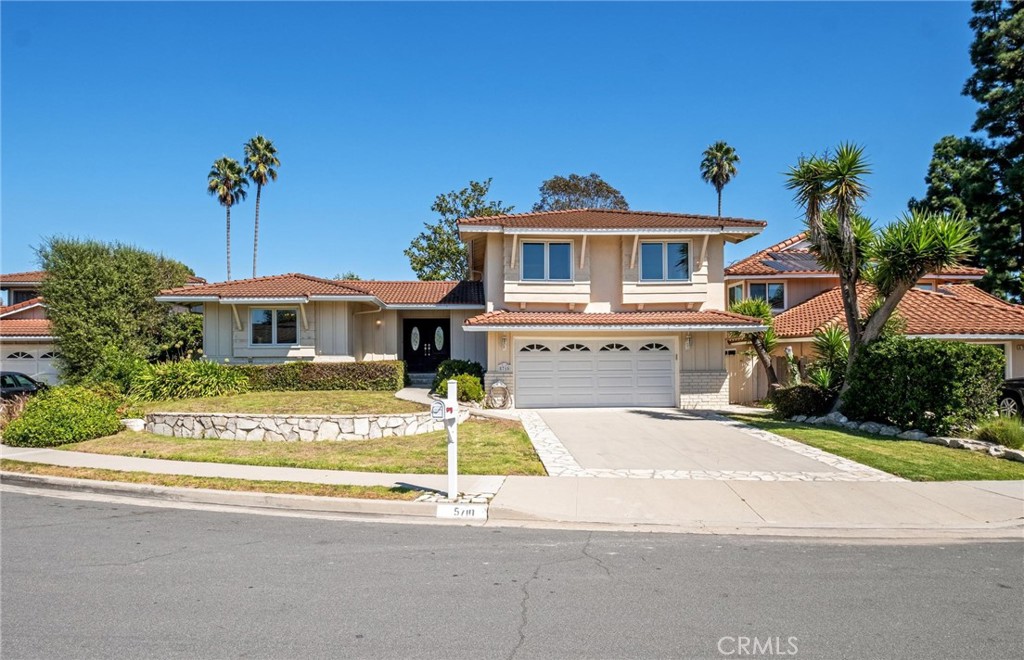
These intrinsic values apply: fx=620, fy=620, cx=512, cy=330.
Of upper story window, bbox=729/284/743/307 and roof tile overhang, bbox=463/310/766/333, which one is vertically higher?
upper story window, bbox=729/284/743/307

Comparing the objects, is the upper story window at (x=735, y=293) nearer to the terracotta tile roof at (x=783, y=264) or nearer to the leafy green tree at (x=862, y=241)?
the terracotta tile roof at (x=783, y=264)

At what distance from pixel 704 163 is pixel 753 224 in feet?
105

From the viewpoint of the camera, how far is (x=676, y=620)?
4699 mm

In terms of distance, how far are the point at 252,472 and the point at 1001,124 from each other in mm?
36090

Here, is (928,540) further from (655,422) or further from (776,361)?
(776,361)

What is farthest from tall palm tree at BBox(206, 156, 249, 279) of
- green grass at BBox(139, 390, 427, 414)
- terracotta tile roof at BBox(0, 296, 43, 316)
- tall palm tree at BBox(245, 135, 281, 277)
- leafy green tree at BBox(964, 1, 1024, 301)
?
leafy green tree at BBox(964, 1, 1024, 301)

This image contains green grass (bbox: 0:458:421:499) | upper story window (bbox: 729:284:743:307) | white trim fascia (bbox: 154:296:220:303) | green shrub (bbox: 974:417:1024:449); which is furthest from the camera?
upper story window (bbox: 729:284:743:307)

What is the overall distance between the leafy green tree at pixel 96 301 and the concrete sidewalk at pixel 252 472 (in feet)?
36.0

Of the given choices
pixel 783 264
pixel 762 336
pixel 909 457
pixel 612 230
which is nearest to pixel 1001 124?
pixel 783 264

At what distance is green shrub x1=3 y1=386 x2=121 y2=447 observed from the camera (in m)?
13.0

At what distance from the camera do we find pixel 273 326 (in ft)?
73.5

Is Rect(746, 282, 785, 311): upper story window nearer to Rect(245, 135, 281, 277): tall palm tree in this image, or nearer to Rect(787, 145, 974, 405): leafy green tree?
Rect(787, 145, 974, 405): leafy green tree

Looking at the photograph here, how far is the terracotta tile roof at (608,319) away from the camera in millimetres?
18656

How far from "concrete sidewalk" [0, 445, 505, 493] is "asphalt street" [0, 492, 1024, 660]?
1806 mm
